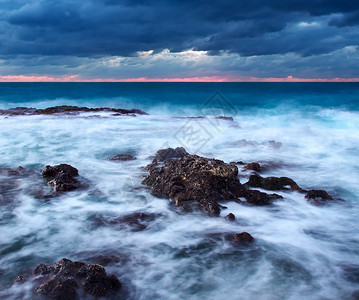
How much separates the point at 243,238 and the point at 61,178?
4.33 metres

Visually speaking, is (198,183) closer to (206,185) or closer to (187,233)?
(206,185)

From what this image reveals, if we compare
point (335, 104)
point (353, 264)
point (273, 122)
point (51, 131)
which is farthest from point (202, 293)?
point (335, 104)

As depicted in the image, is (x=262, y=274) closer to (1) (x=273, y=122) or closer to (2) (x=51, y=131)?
(2) (x=51, y=131)

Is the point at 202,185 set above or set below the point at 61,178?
above

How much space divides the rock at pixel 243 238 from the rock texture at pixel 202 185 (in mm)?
868

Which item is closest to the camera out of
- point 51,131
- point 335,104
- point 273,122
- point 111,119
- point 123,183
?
point 123,183

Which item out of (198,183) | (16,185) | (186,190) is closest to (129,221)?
(186,190)

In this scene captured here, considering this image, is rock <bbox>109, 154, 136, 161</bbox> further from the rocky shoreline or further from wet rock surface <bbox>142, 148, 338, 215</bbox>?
wet rock surface <bbox>142, 148, 338, 215</bbox>

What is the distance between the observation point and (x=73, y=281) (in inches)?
138

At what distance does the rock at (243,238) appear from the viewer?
4.68 meters

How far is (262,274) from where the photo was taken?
13.1 ft

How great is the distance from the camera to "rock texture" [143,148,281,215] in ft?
19.8

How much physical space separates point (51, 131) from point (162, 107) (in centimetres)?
2030

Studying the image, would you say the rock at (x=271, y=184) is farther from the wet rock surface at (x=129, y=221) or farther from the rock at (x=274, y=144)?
the rock at (x=274, y=144)
